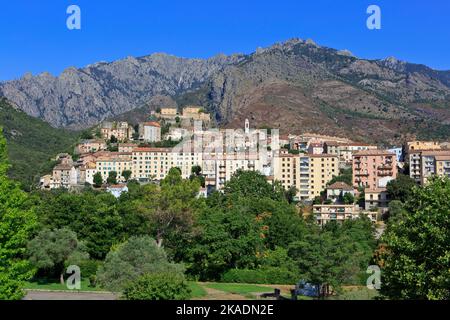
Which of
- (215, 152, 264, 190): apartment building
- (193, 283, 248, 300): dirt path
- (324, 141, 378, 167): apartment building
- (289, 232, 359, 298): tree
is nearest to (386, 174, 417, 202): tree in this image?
(215, 152, 264, 190): apartment building

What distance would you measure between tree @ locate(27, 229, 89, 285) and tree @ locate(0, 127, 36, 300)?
19.5 meters

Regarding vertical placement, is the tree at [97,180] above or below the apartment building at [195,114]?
below

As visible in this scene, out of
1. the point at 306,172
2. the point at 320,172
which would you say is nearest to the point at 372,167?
the point at 320,172

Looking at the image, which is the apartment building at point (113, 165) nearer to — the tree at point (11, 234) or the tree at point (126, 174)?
the tree at point (126, 174)

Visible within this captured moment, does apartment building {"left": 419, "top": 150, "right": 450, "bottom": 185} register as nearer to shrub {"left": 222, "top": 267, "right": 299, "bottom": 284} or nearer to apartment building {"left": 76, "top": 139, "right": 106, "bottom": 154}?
shrub {"left": 222, "top": 267, "right": 299, "bottom": 284}

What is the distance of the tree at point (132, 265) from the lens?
25.4m

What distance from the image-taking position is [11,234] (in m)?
16.0

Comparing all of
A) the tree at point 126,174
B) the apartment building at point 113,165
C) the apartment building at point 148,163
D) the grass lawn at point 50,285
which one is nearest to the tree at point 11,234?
the grass lawn at point 50,285

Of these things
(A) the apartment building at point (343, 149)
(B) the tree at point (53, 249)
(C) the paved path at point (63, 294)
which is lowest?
(C) the paved path at point (63, 294)

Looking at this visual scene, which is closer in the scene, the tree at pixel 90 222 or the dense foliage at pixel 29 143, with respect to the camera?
the tree at pixel 90 222

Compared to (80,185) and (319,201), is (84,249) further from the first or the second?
(80,185)

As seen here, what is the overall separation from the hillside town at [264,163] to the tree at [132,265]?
167 ft

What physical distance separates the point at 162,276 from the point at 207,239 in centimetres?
2013

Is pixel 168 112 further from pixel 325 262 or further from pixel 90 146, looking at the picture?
pixel 325 262
